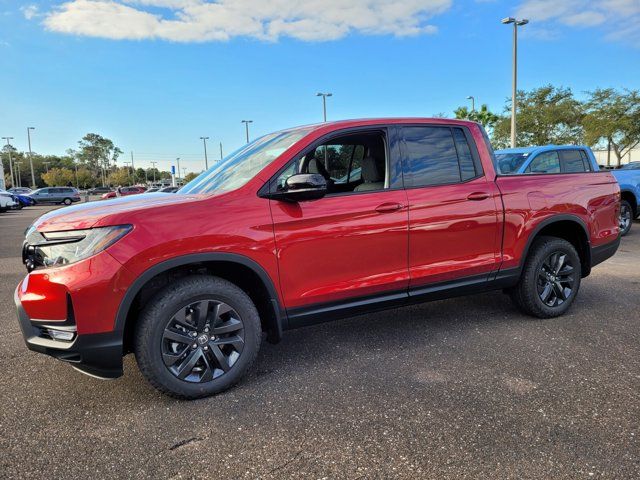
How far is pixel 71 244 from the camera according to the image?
108 inches

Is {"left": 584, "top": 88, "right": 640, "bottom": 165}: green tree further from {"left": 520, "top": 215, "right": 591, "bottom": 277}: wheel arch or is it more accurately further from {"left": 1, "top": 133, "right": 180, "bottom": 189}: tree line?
{"left": 1, "top": 133, "right": 180, "bottom": 189}: tree line

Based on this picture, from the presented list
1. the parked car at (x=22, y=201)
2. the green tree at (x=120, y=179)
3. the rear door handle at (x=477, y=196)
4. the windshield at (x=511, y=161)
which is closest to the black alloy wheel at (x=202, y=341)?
the rear door handle at (x=477, y=196)

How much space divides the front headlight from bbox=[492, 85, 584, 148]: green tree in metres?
34.4

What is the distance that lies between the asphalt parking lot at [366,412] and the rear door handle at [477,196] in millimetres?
1159

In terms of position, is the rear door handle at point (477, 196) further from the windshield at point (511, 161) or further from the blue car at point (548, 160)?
the windshield at point (511, 161)

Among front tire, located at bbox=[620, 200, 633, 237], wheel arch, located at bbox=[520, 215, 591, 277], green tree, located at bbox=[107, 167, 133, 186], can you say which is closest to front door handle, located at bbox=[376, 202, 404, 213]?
wheel arch, located at bbox=[520, 215, 591, 277]

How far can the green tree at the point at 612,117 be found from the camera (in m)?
30.8

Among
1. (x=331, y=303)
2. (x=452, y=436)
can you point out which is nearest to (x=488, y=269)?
(x=331, y=303)

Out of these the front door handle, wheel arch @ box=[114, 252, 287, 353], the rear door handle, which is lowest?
wheel arch @ box=[114, 252, 287, 353]

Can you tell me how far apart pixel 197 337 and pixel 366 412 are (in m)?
1.12

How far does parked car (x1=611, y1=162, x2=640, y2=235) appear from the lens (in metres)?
10.3

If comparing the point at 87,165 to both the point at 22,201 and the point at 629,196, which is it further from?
Result: the point at 629,196

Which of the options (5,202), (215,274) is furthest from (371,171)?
(5,202)

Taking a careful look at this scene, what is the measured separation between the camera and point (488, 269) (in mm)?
3977
